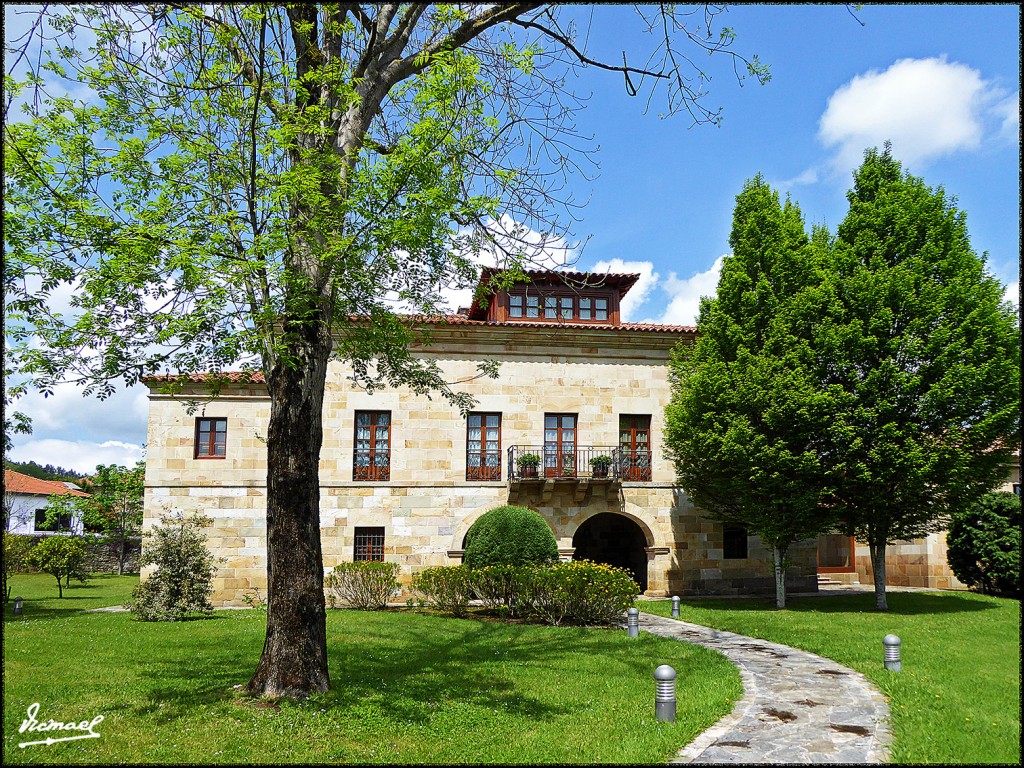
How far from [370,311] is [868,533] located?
14.7m

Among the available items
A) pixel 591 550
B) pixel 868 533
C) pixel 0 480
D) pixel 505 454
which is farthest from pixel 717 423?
pixel 0 480

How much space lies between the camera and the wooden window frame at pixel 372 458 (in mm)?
21703

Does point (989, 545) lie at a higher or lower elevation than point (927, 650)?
higher

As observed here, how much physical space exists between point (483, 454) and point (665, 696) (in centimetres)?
1443

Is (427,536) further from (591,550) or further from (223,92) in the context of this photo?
(223,92)

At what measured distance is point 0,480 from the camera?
22.0 ft

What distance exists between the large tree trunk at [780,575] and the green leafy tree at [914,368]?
6.43 feet

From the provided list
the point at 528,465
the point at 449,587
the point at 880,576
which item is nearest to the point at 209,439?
the point at 449,587

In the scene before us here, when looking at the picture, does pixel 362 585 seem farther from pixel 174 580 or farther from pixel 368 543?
pixel 174 580

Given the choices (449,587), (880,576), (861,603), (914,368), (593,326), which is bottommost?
(861,603)

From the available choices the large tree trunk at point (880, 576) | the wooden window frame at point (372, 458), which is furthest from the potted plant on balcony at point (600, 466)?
the large tree trunk at point (880, 576)

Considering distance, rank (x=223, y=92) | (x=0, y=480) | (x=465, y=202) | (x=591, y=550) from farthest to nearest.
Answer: (x=591, y=550) < (x=465, y=202) < (x=223, y=92) < (x=0, y=480)

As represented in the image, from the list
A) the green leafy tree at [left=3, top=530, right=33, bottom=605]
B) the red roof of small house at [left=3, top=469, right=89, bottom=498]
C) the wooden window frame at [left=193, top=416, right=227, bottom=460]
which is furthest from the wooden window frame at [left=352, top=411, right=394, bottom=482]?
the red roof of small house at [left=3, top=469, right=89, bottom=498]

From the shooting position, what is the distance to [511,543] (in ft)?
57.2
